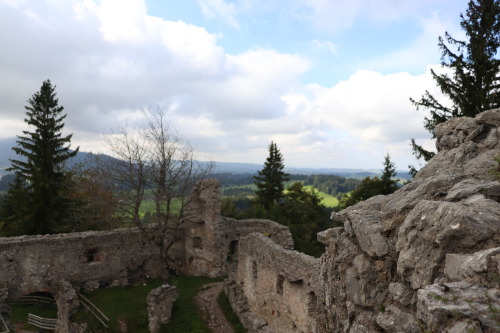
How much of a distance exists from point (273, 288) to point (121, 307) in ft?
32.5

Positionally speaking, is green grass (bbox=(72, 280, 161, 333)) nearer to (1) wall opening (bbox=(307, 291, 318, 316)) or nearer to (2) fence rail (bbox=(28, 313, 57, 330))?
(2) fence rail (bbox=(28, 313, 57, 330))

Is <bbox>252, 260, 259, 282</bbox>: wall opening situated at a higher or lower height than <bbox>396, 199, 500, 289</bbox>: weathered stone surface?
lower

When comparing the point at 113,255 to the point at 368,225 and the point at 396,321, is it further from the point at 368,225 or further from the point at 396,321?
the point at 396,321

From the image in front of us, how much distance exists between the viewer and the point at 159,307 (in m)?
17.6

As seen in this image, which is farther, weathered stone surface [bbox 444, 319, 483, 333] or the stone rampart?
the stone rampart

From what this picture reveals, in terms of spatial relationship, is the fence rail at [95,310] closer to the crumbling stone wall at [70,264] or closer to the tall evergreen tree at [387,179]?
the crumbling stone wall at [70,264]

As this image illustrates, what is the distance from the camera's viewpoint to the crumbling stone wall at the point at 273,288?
43.3ft

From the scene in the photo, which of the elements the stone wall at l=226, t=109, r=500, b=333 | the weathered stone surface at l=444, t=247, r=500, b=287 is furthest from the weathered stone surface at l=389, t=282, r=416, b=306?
the weathered stone surface at l=444, t=247, r=500, b=287

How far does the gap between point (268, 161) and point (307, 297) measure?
37084mm

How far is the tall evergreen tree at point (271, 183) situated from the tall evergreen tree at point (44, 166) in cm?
2497

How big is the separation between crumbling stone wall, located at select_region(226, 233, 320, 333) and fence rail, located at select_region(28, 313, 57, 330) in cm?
1059

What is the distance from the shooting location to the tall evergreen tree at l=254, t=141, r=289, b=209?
48.6 metres

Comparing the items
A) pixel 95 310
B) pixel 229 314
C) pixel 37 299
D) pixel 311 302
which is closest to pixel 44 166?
pixel 37 299

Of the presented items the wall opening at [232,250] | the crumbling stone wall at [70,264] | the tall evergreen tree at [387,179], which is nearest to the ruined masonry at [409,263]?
the crumbling stone wall at [70,264]
